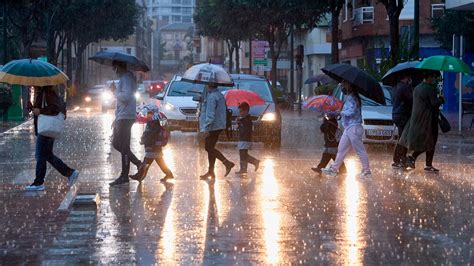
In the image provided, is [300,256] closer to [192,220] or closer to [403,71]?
[192,220]

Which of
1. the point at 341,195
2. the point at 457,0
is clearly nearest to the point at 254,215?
the point at 341,195

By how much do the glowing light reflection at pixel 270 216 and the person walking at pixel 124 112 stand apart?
1.99m

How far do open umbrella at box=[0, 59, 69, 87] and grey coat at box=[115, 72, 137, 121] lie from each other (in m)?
0.77

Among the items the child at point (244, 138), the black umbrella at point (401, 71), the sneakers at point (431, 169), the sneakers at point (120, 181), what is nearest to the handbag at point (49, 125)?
the sneakers at point (120, 181)

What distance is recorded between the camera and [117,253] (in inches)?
348

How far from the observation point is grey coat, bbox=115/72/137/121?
1427 centimetres

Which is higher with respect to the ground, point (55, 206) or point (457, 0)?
point (457, 0)

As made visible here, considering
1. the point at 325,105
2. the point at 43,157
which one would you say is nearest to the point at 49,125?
the point at 43,157

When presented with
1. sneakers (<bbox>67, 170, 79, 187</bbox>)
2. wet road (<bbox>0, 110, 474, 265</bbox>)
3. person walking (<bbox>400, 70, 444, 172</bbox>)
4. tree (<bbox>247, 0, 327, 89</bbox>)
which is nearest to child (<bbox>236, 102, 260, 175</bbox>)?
wet road (<bbox>0, 110, 474, 265</bbox>)

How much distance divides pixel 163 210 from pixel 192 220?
0.89 metres

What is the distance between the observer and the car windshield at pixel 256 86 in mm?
24375

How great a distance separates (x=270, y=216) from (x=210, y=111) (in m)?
4.05

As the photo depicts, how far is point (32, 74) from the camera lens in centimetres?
1403

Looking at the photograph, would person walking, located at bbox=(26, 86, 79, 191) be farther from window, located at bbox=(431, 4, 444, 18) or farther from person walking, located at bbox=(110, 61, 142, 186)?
window, located at bbox=(431, 4, 444, 18)
